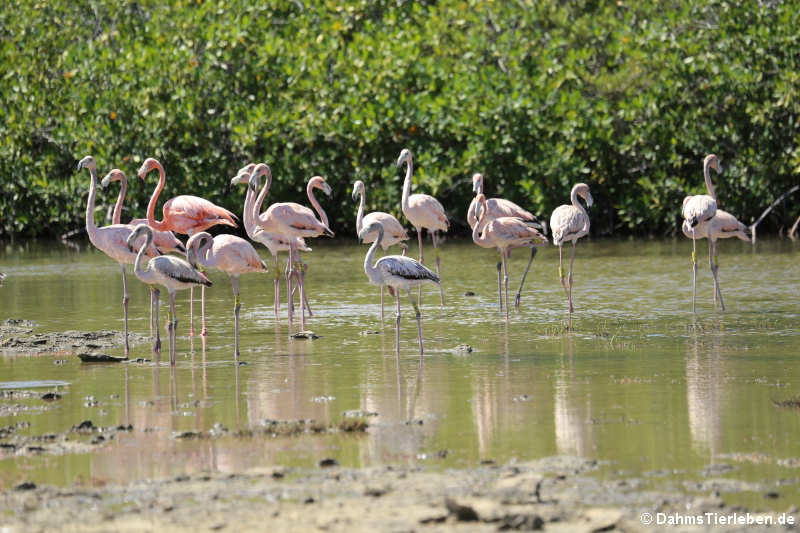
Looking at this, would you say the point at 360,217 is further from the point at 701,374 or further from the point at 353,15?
the point at 353,15

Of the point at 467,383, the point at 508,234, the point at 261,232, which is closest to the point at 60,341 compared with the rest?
the point at 261,232

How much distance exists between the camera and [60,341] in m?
11.3

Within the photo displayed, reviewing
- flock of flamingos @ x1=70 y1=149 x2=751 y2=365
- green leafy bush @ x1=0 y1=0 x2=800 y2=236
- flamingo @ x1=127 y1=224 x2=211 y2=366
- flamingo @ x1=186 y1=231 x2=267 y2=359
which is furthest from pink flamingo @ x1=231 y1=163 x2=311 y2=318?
green leafy bush @ x1=0 y1=0 x2=800 y2=236

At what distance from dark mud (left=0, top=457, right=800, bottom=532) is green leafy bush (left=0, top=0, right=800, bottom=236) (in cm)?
1720

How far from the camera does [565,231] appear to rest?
13555 millimetres

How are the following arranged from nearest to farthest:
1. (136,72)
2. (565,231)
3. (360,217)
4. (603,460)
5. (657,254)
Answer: (603,460), (565,231), (360,217), (657,254), (136,72)

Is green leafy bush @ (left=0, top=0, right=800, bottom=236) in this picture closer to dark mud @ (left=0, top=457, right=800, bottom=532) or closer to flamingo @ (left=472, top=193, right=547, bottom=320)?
flamingo @ (left=472, top=193, right=547, bottom=320)

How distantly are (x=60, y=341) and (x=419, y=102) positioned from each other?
13.8 meters

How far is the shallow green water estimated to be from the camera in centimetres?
661

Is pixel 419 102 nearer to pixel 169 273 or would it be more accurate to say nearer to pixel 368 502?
pixel 169 273

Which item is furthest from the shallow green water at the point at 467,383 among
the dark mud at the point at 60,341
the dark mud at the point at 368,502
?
the dark mud at the point at 60,341

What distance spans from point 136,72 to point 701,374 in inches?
728

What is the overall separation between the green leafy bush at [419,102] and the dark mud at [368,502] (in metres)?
17.2

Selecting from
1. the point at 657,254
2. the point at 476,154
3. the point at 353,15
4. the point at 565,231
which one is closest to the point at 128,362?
the point at 565,231
